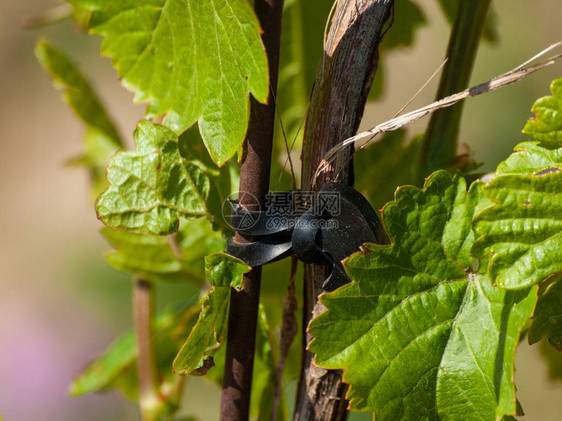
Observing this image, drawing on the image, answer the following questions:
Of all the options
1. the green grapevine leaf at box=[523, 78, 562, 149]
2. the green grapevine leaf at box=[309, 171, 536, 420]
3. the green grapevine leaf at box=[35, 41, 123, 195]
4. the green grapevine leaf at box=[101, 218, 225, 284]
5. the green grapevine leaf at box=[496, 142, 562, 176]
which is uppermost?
the green grapevine leaf at box=[35, 41, 123, 195]

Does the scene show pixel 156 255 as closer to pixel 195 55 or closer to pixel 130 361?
pixel 130 361

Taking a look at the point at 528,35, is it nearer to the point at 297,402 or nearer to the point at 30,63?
the point at 297,402

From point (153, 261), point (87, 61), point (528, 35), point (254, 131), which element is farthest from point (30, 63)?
point (254, 131)

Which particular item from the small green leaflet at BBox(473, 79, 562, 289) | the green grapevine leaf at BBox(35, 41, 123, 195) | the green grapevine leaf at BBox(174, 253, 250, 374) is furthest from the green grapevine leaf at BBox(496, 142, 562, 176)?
the green grapevine leaf at BBox(35, 41, 123, 195)

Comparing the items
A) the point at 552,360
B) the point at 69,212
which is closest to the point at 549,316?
the point at 552,360

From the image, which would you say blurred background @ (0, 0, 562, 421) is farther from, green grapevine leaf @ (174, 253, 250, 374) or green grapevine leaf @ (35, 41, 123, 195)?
green grapevine leaf @ (174, 253, 250, 374)
